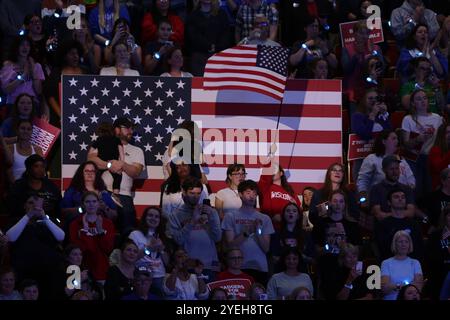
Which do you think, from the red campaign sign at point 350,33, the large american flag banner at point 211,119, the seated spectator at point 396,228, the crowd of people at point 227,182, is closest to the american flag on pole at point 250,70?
the large american flag banner at point 211,119

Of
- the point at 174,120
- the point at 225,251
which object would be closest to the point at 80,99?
the point at 174,120

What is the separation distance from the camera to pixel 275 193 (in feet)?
75.8

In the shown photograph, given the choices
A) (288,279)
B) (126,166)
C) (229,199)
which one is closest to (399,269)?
(288,279)

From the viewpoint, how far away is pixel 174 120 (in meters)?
23.9

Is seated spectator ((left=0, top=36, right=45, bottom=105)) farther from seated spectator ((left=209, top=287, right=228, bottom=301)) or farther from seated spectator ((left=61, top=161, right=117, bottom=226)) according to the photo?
seated spectator ((left=209, top=287, right=228, bottom=301))

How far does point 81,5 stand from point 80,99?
6.80 feet

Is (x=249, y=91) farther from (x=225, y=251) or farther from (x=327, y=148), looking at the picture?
(x=225, y=251)

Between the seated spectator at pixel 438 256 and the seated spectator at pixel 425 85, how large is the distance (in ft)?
7.97

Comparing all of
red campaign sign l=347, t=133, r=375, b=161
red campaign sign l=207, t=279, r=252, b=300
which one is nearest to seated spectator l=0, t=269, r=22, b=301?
red campaign sign l=207, t=279, r=252, b=300

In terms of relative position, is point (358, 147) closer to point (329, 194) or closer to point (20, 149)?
point (329, 194)

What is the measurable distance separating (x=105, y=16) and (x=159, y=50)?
0.97 m

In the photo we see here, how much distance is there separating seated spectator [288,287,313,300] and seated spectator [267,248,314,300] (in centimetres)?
12

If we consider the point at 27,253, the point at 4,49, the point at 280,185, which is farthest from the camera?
the point at 4,49

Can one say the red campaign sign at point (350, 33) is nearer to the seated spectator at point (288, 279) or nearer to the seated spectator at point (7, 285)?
the seated spectator at point (288, 279)
